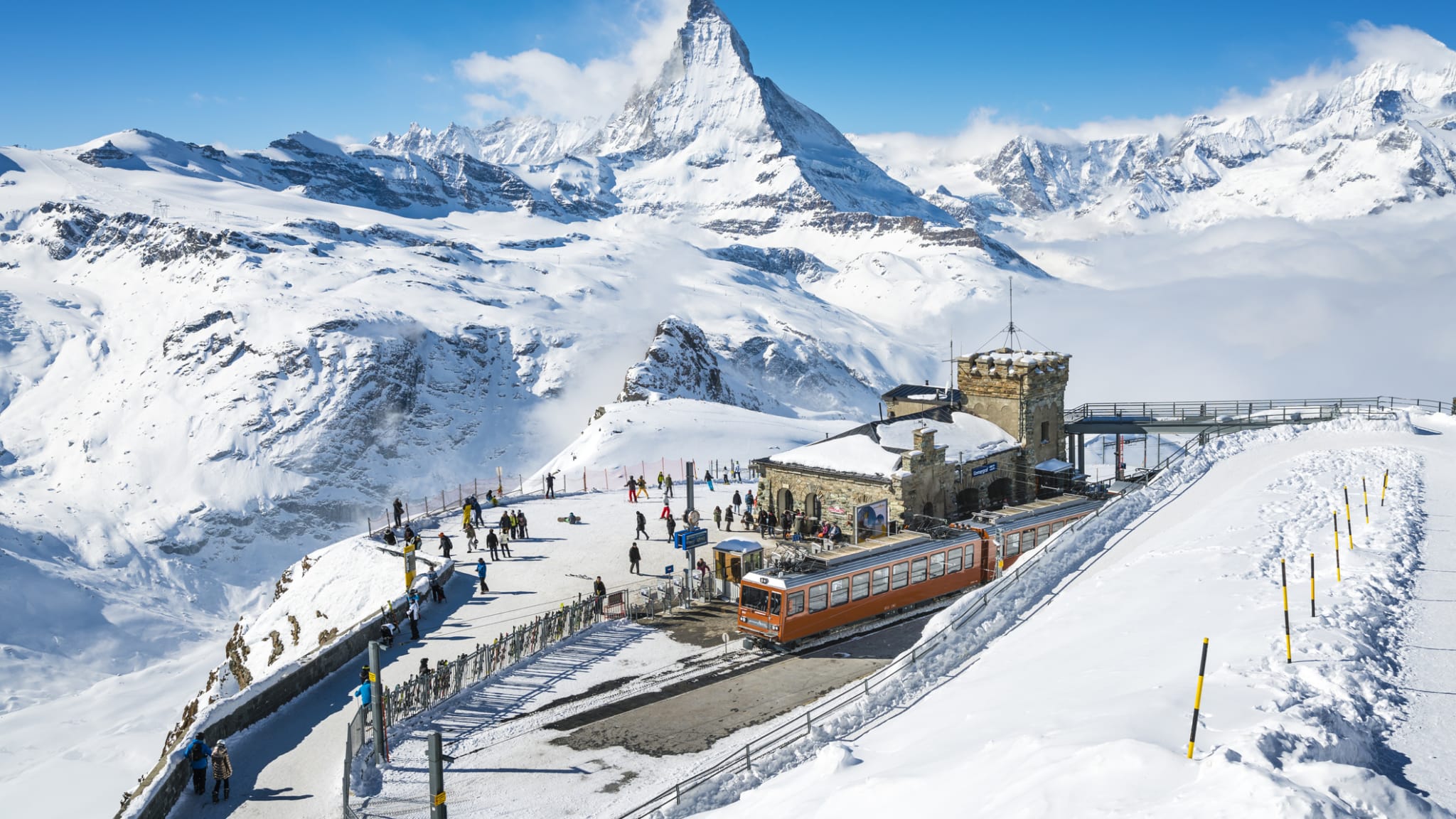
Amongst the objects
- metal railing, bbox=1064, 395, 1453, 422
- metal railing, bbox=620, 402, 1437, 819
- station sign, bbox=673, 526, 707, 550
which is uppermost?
metal railing, bbox=1064, 395, 1453, 422

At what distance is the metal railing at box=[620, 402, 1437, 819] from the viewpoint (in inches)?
698

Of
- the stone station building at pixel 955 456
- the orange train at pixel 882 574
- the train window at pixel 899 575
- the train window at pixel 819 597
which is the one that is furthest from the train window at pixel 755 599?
the stone station building at pixel 955 456

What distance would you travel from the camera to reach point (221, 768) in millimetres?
19172

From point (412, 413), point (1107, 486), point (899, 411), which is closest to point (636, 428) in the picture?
point (899, 411)

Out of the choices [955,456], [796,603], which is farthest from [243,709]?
[955,456]

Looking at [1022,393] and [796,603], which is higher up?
[1022,393]

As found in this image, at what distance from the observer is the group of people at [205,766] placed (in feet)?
63.0

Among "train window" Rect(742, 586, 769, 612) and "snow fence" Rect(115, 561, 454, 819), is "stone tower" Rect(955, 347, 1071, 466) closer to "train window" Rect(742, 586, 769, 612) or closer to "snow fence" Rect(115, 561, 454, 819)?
"train window" Rect(742, 586, 769, 612)

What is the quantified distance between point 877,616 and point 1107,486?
18.5 m

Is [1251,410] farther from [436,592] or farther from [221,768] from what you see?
[221,768]

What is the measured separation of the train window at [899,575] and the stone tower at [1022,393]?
14763 millimetres

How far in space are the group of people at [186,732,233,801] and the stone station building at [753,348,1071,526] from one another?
950 inches

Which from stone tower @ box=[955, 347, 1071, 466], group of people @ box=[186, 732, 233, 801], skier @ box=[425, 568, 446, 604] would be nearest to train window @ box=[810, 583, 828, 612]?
skier @ box=[425, 568, 446, 604]

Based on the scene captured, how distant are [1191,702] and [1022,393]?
28.7 metres
